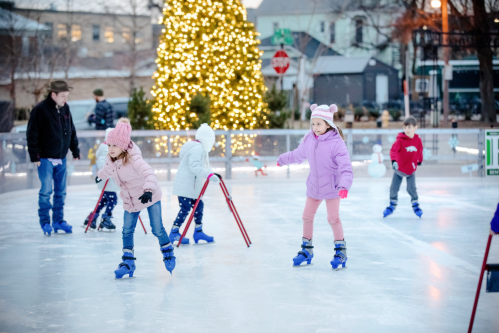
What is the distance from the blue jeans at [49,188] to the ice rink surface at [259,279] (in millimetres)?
312

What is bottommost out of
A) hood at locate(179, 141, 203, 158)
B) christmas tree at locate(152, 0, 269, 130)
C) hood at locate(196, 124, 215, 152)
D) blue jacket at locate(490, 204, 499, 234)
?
blue jacket at locate(490, 204, 499, 234)

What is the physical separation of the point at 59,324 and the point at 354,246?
3.58 metres

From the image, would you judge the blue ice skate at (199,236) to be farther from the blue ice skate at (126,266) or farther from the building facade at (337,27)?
the building facade at (337,27)

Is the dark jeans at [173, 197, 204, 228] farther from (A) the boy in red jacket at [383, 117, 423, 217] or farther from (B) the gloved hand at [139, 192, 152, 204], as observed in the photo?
(A) the boy in red jacket at [383, 117, 423, 217]

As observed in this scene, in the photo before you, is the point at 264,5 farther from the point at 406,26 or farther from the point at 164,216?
the point at 164,216

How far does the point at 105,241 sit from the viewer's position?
7180mm

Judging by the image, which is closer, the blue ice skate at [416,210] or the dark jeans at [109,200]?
the dark jeans at [109,200]

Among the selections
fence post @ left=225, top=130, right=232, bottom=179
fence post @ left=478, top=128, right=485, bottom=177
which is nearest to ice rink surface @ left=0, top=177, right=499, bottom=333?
fence post @ left=225, top=130, right=232, bottom=179

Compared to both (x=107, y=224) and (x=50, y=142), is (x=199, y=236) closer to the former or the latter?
(x=107, y=224)

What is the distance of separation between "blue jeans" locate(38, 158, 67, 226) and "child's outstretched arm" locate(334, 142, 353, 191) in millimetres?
3719

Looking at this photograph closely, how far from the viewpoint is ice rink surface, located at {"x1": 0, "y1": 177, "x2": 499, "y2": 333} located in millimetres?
4117

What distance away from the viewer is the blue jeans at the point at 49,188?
24.3ft

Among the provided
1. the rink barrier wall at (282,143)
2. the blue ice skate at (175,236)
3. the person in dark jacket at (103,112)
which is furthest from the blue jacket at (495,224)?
the rink barrier wall at (282,143)

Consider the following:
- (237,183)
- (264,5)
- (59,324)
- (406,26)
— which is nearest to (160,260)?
(59,324)
